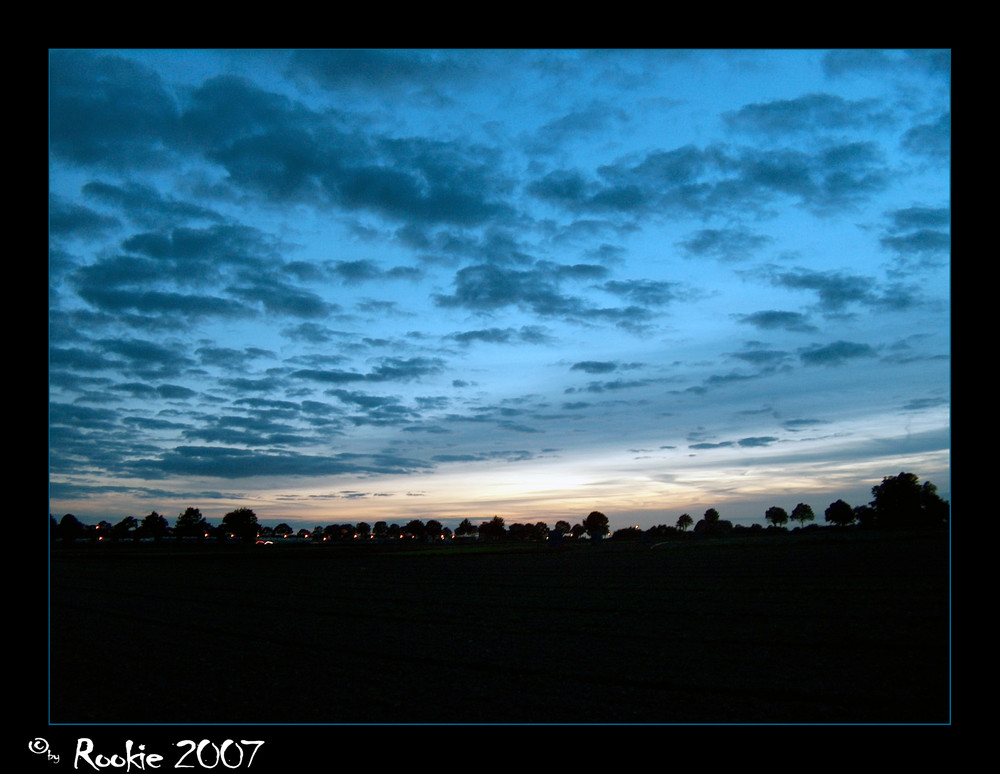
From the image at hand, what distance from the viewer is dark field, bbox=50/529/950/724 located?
37.6ft

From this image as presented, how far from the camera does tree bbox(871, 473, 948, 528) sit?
5723 inches

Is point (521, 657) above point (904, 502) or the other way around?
above

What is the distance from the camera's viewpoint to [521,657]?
1611 centimetres

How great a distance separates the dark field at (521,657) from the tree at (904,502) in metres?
137

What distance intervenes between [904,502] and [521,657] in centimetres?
16950

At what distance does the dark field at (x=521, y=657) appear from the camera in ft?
37.6

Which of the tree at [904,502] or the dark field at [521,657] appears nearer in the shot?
the dark field at [521,657]

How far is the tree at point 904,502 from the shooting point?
145 meters

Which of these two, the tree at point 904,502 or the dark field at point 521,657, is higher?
the dark field at point 521,657

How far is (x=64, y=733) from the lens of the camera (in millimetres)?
7934

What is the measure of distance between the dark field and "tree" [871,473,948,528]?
137078 mm

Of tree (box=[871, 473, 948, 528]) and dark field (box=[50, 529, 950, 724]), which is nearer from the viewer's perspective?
dark field (box=[50, 529, 950, 724])

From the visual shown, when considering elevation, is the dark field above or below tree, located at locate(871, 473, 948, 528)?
above
